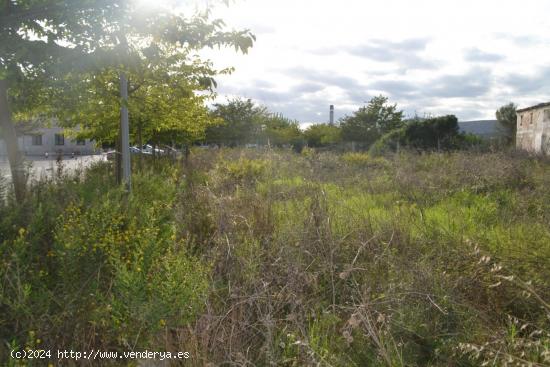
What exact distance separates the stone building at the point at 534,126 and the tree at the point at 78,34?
2865 cm

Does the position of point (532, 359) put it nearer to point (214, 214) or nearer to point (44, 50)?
point (214, 214)

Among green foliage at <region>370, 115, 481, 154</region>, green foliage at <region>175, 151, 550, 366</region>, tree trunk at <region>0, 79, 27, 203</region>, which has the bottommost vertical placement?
green foliage at <region>175, 151, 550, 366</region>

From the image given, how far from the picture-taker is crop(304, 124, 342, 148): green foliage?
4272cm

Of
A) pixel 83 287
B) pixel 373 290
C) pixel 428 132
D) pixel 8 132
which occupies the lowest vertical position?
pixel 373 290

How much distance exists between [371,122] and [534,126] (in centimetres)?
1313

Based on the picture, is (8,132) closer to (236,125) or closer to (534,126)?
(236,125)

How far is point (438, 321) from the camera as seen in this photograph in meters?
3.51

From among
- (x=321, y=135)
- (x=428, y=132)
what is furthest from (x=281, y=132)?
(x=428, y=132)

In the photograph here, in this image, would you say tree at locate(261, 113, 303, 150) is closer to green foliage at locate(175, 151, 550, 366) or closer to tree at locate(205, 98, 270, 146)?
tree at locate(205, 98, 270, 146)

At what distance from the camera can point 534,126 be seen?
3400 centimetres

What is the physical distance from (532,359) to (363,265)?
1691mm

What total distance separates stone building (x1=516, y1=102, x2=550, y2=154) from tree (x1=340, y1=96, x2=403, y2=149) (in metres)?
9.36

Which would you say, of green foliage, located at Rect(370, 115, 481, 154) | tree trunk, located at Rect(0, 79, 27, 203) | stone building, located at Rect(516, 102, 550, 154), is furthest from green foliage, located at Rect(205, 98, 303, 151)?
tree trunk, located at Rect(0, 79, 27, 203)

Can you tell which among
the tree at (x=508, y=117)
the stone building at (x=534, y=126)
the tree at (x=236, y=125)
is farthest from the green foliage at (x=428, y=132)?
the tree at (x=508, y=117)
